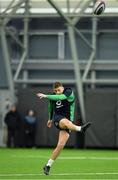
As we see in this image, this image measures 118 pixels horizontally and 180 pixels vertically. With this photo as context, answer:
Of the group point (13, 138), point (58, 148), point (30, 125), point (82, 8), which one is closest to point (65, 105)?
point (58, 148)

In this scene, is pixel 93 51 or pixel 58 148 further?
pixel 93 51

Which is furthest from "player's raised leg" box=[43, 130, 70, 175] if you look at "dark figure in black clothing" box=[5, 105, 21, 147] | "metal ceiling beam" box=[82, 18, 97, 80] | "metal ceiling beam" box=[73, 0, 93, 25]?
"metal ceiling beam" box=[82, 18, 97, 80]

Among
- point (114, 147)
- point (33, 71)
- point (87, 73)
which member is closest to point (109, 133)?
point (114, 147)

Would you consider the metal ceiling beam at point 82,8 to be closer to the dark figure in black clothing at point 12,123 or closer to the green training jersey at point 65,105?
the dark figure in black clothing at point 12,123

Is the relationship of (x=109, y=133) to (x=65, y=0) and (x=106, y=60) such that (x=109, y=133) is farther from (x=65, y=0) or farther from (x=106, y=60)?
(x=65, y=0)

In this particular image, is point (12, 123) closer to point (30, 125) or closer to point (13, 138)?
point (30, 125)

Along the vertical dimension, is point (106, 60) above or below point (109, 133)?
above

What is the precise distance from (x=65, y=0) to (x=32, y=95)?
15.6ft

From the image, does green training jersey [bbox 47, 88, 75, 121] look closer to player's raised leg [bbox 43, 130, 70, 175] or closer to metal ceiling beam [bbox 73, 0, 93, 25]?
player's raised leg [bbox 43, 130, 70, 175]

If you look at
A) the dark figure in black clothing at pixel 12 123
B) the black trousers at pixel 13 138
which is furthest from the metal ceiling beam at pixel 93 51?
the black trousers at pixel 13 138

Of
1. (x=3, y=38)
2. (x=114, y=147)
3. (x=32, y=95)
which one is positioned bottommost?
(x=114, y=147)

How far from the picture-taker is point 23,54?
116ft

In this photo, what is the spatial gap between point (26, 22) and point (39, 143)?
5.76 meters

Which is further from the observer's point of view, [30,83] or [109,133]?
[30,83]
